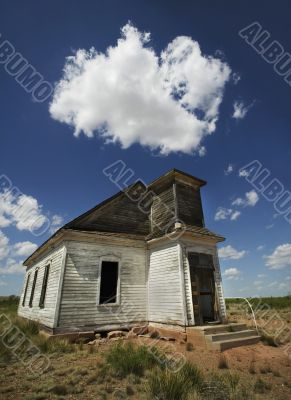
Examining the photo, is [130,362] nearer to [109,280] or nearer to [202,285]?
[109,280]

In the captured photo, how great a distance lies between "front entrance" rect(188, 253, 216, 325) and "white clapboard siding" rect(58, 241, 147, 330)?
274cm

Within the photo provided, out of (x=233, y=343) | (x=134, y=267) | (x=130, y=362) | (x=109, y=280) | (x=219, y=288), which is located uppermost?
(x=134, y=267)

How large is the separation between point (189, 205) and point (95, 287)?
21.4 feet

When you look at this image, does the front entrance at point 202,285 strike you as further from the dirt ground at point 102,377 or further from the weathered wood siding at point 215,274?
the dirt ground at point 102,377

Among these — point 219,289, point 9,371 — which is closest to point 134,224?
point 219,289

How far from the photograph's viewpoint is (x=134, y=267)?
41.4 ft

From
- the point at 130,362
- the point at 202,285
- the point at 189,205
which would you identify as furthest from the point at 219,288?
the point at 130,362

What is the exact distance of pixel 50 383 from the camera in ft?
18.1

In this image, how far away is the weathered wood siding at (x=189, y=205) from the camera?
43.1ft

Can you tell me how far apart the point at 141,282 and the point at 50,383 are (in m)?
7.32

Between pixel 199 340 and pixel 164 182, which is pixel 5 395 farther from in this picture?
pixel 164 182

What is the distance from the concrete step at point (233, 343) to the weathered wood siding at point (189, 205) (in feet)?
18.5

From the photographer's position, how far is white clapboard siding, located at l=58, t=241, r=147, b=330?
10.4 metres

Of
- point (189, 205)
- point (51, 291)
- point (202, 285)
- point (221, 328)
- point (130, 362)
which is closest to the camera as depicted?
point (130, 362)
